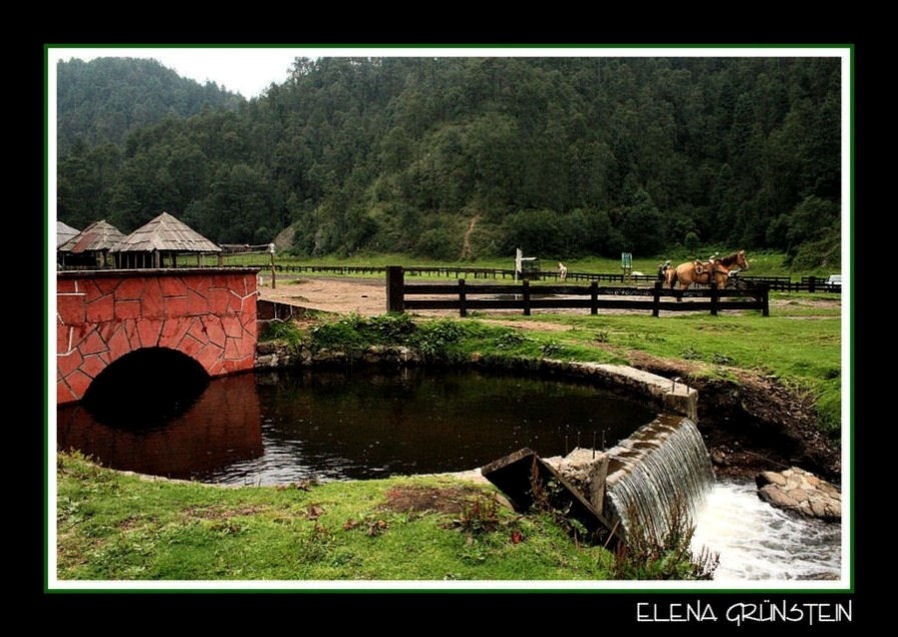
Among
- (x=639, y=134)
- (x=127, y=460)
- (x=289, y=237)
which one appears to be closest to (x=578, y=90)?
(x=639, y=134)

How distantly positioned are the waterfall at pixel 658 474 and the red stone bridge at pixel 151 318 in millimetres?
8836

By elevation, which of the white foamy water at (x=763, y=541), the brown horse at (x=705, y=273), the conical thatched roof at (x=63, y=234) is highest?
the conical thatched roof at (x=63, y=234)

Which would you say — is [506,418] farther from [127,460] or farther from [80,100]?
[80,100]

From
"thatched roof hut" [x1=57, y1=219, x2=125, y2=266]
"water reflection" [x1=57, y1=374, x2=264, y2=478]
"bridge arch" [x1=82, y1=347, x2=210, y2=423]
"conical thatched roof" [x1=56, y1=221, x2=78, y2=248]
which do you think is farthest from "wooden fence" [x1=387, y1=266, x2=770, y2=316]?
"conical thatched roof" [x1=56, y1=221, x2=78, y2=248]

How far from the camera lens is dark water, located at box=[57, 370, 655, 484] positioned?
9.38 meters

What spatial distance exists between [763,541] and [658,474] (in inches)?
51.8

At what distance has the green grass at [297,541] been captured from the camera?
5.05 meters

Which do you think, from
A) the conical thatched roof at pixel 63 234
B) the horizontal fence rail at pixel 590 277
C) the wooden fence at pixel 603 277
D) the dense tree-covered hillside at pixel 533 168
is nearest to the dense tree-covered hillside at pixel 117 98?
the dense tree-covered hillside at pixel 533 168

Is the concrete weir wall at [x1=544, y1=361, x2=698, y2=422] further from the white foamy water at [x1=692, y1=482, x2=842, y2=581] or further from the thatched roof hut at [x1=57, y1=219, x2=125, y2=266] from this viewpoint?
the thatched roof hut at [x1=57, y1=219, x2=125, y2=266]

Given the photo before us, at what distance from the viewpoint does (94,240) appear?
75.6ft

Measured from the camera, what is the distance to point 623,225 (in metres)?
67.8

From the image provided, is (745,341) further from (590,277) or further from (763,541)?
(590,277)

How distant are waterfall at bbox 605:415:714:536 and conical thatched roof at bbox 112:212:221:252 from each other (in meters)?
14.4

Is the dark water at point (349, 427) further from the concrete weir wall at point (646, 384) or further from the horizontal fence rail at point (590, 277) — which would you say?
the horizontal fence rail at point (590, 277)
